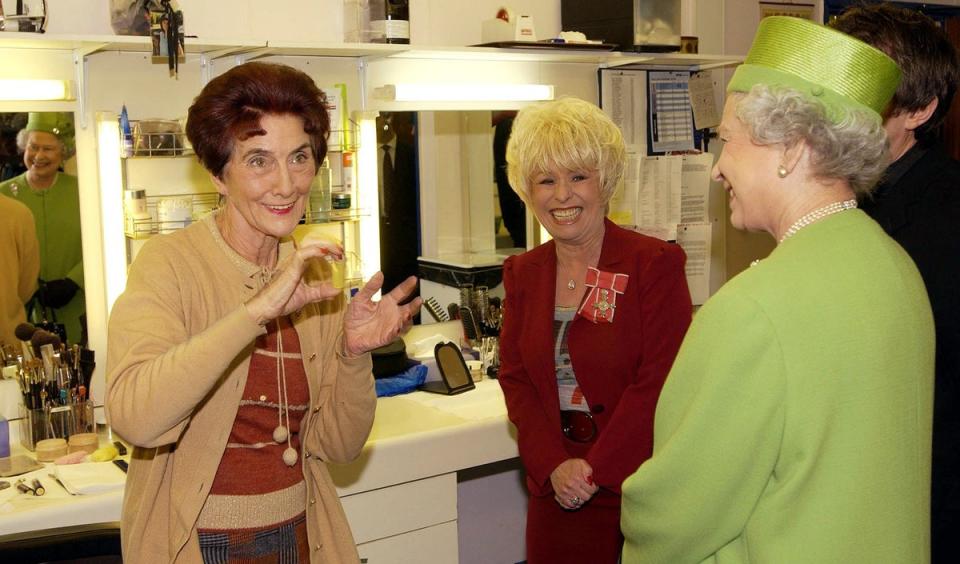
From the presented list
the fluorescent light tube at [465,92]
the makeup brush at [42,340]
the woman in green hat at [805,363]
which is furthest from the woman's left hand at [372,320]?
the fluorescent light tube at [465,92]

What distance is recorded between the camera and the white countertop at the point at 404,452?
7.84 feet

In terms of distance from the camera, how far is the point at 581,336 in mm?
2361

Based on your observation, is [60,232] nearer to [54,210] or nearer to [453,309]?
[54,210]

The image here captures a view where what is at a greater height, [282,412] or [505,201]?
[505,201]

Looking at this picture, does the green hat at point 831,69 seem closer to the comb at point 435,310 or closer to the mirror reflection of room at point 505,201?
the mirror reflection of room at point 505,201

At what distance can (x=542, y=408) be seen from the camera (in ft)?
7.97

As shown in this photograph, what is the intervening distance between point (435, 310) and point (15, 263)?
1488 mm

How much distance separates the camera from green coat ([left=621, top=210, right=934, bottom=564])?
4.27 ft

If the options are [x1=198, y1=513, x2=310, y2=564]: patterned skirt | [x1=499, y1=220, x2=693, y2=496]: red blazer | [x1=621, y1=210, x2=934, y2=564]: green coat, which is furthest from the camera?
[x1=499, y1=220, x2=693, y2=496]: red blazer

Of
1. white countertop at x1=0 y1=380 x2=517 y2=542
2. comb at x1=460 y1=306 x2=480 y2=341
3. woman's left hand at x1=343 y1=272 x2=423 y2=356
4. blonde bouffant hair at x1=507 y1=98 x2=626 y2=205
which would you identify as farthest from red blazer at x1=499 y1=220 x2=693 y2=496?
comb at x1=460 y1=306 x2=480 y2=341

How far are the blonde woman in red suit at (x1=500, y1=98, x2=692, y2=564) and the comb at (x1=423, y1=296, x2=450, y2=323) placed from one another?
1.24m

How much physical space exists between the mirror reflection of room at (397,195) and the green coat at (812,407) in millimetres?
2199

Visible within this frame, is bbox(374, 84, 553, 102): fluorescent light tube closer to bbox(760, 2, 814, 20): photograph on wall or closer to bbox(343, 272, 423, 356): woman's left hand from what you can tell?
bbox(760, 2, 814, 20): photograph on wall

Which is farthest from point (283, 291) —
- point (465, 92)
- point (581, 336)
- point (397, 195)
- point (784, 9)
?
point (784, 9)
